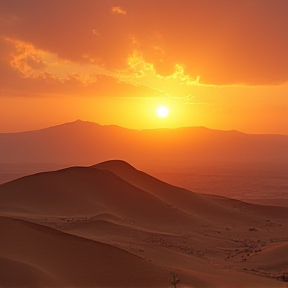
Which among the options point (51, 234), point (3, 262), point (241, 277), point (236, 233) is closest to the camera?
point (3, 262)

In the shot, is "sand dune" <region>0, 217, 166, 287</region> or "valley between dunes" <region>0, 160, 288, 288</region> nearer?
"sand dune" <region>0, 217, 166, 287</region>

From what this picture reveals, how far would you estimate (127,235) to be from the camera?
73.1ft

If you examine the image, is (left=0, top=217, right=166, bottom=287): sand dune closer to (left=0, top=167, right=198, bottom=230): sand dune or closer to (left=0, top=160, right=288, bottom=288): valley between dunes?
(left=0, top=160, right=288, bottom=288): valley between dunes

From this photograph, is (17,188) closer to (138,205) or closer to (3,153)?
(138,205)

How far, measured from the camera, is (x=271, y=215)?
117 feet

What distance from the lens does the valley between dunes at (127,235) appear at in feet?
44.2

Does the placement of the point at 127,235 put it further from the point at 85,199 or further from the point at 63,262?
the point at 85,199

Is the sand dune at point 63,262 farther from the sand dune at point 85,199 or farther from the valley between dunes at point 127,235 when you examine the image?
the sand dune at point 85,199

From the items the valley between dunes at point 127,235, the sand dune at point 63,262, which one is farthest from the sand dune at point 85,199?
the sand dune at point 63,262

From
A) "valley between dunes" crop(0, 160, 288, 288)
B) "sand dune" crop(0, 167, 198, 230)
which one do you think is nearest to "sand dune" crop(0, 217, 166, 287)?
"valley between dunes" crop(0, 160, 288, 288)

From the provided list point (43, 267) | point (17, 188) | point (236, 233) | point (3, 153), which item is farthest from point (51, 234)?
point (3, 153)

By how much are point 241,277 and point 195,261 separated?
107 inches

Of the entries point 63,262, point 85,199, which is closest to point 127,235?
point 63,262

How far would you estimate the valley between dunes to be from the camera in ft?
44.2
